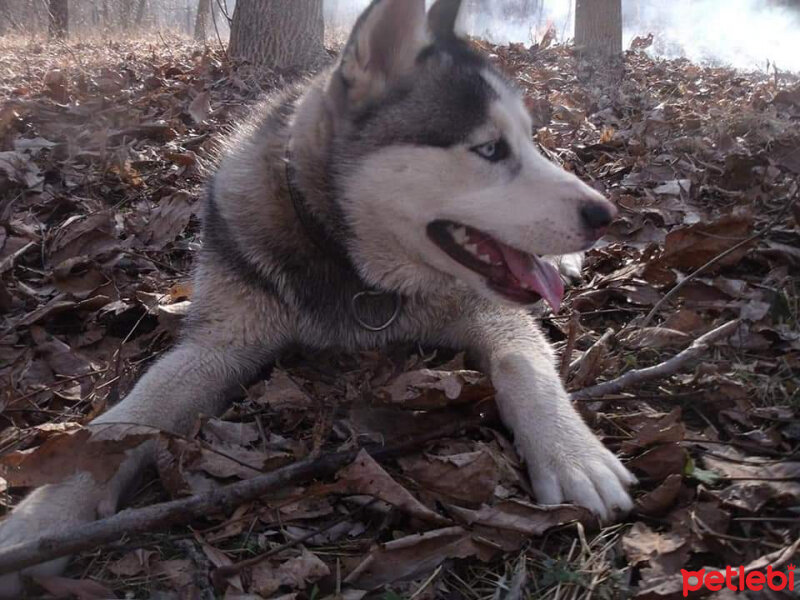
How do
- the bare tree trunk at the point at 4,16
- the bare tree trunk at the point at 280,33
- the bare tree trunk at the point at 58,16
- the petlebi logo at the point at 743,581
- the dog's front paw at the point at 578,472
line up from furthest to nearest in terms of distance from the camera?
1. the bare tree trunk at the point at 4,16
2. the bare tree trunk at the point at 58,16
3. the bare tree trunk at the point at 280,33
4. the dog's front paw at the point at 578,472
5. the petlebi logo at the point at 743,581

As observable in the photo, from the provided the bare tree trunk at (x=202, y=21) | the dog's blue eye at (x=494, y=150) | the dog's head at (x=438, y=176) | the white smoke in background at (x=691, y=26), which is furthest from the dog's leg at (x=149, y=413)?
the bare tree trunk at (x=202, y=21)

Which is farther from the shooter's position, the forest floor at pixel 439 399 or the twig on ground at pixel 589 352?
the twig on ground at pixel 589 352

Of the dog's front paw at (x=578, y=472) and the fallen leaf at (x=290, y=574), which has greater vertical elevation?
the dog's front paw at (x=578, y=472)

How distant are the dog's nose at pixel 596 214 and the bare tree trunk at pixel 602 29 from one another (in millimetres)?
8084

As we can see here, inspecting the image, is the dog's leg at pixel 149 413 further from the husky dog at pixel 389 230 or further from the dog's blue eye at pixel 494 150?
the dog's blue eye at pixel 494 150

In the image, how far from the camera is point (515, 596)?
148 cm

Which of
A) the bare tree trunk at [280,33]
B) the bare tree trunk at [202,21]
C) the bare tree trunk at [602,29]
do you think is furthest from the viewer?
the bare tree trunk at [202,21]

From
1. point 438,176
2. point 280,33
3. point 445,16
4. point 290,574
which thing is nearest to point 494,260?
point 438,176

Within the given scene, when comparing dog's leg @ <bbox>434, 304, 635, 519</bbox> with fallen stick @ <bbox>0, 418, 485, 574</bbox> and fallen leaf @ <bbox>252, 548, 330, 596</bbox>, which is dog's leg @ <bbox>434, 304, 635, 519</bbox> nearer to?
fallen stick @ <bbox>0, 418, 485, 574</bbox>

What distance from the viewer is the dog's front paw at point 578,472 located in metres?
1.72

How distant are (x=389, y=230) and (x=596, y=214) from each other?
755 mm

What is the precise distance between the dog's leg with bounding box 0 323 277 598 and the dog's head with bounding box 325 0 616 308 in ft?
2.11

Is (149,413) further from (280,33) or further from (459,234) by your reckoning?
(280,33)

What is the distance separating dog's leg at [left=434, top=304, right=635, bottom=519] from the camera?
1751 millimetres
